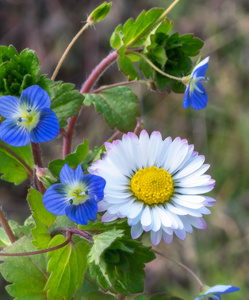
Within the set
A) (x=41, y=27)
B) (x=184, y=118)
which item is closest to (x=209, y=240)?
(x=184, y=118)

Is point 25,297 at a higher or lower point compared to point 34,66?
lower

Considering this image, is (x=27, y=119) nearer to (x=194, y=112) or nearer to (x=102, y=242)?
(x=102, y=242)

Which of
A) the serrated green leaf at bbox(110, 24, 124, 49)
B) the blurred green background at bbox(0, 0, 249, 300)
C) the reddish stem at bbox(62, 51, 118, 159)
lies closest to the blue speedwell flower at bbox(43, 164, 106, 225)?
the reddish stem at bbox(62, 51, 118, 159)

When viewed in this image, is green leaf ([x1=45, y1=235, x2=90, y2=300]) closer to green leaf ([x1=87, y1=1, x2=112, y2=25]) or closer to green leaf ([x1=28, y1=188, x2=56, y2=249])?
green leaf ([x1=28, y1=188, x2=56, y2=249])

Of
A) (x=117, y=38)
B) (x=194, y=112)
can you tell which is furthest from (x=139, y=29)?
(x=194, y=112)

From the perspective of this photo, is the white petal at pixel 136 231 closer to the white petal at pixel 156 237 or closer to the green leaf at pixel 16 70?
the white petal at pixel 156 237

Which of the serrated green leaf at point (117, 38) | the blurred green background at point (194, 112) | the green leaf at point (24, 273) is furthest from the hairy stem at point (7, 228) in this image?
the blurred green background at point (194, 112)

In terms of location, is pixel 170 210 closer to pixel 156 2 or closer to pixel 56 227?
pixel 56 227
